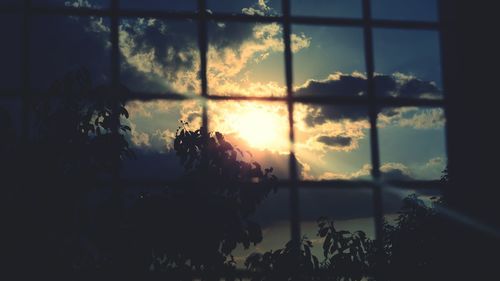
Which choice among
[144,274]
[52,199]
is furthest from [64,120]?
[144,274]

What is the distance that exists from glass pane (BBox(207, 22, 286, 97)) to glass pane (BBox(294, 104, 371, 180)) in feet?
1.30

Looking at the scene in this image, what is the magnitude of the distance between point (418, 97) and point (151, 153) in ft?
9.16

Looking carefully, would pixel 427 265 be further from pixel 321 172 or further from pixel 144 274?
pixel 144 274

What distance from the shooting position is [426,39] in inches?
265

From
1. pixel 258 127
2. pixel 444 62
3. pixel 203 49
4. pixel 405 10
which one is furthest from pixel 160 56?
pixel 444 62

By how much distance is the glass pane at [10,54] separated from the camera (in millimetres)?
5647

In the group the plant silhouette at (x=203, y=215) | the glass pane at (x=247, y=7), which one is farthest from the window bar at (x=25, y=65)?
the plant silhouette at (x=203, y=215)

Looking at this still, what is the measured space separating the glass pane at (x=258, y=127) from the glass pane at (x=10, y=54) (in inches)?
67.9

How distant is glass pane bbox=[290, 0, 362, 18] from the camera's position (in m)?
6.38

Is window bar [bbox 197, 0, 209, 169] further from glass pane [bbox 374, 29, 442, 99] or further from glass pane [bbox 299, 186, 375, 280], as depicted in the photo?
glass pane [bbox 374, 29, 442, 99]

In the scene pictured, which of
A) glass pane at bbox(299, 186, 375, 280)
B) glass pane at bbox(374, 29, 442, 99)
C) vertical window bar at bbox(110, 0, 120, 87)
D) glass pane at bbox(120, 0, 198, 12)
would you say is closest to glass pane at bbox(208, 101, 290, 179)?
glass pane at bbox(299, 186, 375, 280)

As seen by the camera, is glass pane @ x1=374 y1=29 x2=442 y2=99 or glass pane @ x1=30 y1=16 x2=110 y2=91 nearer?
glass pane @ x1=30 y1=16 x2=110 y2=91

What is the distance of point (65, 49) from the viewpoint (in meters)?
5.66

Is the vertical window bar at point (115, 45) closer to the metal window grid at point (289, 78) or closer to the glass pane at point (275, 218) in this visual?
the metal window grid at point (289, 78)
